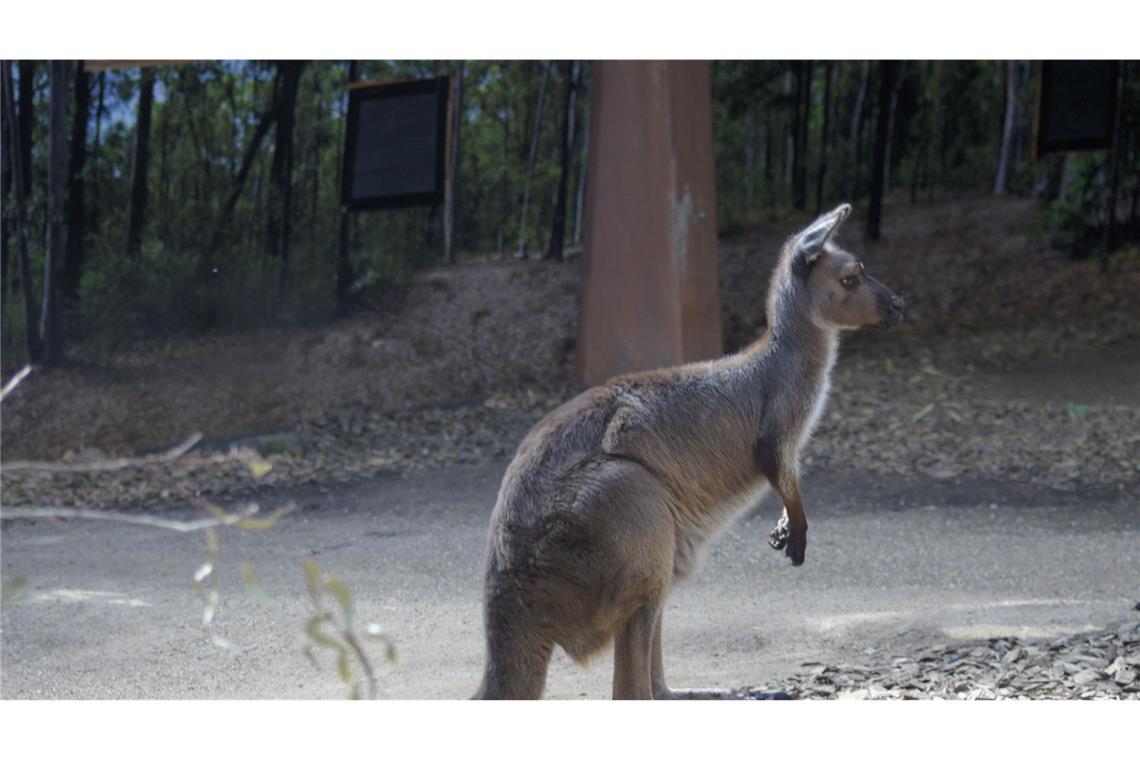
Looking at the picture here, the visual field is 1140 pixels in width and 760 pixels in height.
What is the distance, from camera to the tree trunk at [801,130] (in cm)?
1238

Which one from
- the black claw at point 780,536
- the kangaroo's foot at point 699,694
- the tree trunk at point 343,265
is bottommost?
the kangaroo's foot at point 699,694

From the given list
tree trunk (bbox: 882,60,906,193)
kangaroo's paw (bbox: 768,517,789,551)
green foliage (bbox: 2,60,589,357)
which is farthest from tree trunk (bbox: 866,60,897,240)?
kangaroo's paw (bbox: 768,517,789,551)

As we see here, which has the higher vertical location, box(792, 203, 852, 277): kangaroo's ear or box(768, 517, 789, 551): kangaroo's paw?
box(792, 203, 852, 277): kangaroo's ear

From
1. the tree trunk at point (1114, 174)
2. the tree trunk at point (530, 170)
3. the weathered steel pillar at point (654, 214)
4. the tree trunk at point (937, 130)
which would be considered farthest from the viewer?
the tree trunk at point (937, 130)

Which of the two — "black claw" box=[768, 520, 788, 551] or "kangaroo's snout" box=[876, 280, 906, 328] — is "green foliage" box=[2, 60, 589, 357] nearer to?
"kangaroo's snout" box=[876, 280, 906, 328]

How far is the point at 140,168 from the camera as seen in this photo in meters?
9.87

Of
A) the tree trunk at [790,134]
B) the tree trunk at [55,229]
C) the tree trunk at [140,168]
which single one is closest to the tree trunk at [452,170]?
the tree trunk at [140,168]

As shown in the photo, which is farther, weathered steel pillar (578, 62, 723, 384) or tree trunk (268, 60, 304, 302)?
tree trunk (268, 60, 304, 302)

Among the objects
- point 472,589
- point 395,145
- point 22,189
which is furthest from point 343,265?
point 472,589

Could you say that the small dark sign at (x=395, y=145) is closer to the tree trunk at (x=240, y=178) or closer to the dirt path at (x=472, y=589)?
the tree trunk at (x=240, y=178)

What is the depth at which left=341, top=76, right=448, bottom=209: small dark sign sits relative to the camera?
32.1ft

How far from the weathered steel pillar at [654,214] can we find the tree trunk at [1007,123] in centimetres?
506

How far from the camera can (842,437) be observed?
31.6 ft

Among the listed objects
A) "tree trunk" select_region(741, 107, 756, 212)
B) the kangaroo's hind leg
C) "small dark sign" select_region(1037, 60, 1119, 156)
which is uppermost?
"small dark sign" select_region(1037, 60, 1119, 156)
